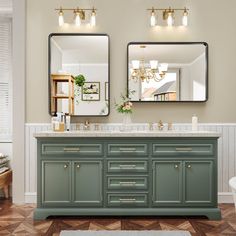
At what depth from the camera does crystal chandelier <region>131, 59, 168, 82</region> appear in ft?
13.5

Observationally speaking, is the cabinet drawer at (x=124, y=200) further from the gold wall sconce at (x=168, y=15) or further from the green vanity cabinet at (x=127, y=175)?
the gold wall sconce at (x=168, y=15)

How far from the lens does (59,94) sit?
4.12 metres

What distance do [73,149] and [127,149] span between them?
0.56 m

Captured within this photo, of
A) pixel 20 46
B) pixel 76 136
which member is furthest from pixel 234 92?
pixel 20 46

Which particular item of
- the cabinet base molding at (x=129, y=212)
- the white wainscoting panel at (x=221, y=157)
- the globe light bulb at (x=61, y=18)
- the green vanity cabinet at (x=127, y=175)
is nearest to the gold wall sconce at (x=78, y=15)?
the globe light bulb at (x=61, y=18)

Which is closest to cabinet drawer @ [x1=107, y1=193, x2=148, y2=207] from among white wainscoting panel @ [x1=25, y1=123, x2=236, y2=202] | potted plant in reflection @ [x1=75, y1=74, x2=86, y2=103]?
white wainscoting panel @ [x1=25, y1=123, x2=236, y2=202]

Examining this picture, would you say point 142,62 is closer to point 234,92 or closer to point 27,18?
point 234,92

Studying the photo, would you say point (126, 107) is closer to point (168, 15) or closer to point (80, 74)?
point (80, 74)

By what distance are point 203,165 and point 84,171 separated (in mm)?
1238

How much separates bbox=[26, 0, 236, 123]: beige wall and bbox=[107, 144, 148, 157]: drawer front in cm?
69

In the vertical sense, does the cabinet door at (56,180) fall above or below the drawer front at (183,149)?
below

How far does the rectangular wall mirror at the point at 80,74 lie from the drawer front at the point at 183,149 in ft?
3.01

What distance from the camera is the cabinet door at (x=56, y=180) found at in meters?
3.54

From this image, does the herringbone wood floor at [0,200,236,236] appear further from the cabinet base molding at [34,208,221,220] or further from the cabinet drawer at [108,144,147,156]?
the cabinet drawer at [108,144,147,156]
